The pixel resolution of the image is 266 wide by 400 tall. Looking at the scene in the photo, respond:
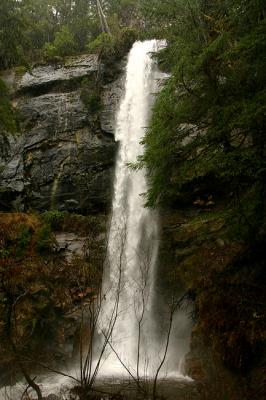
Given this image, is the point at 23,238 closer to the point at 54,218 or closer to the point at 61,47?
the point at 54,218

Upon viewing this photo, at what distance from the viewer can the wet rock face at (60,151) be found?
56.4 feet

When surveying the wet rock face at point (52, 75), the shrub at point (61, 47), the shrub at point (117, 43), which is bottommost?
the wet rock face at point (52, 75)

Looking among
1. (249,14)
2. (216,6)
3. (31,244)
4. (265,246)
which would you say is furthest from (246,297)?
(31,244)

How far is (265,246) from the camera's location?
7.26 meters

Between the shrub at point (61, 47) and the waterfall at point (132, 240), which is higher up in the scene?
the shrub at point (61, 47)

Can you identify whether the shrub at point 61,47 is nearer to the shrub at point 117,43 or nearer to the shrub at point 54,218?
the shrub at point 117,43

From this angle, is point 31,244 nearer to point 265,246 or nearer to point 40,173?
point 40,173

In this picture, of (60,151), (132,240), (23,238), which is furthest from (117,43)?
(23,238)

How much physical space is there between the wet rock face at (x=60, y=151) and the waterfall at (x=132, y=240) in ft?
2.36

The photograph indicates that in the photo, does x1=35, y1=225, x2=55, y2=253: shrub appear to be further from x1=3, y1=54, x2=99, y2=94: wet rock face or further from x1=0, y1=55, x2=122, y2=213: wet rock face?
x1=3, y1=54, x2=99, y2=94: wet rock face

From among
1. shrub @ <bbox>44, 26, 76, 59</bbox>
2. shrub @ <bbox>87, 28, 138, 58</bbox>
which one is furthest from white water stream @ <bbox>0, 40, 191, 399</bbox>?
shrub @ <bbox>44, 26, 76, 59</bbox>

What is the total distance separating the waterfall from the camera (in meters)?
11.0

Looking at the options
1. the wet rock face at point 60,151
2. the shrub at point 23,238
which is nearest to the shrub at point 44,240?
the shrub at point 23,238

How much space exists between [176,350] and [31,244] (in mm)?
6362
